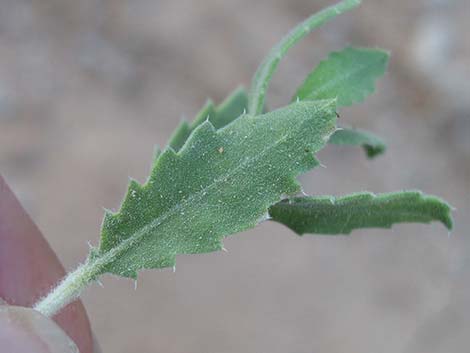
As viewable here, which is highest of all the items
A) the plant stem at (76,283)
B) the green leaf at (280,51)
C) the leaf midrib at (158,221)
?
the green leaf at (280,51)

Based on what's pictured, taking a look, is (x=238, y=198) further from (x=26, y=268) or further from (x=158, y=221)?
(x=26, y=268)

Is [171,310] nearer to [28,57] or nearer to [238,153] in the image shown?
[28,57]

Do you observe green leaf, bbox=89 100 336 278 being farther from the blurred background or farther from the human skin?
the blurred background

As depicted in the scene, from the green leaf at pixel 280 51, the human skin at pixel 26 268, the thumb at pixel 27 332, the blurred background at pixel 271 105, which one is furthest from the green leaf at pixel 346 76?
the blurred background at pixel 271 105

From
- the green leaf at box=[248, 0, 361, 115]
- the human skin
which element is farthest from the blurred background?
the green leaf at box=[248, 0, 361, 115]

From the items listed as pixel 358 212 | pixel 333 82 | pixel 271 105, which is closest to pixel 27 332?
pixel 358 212

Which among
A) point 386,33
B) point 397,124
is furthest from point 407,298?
A: point 386,33

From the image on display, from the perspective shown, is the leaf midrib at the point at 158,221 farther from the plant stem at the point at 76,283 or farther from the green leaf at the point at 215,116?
the green leaf at the point at 215,116
